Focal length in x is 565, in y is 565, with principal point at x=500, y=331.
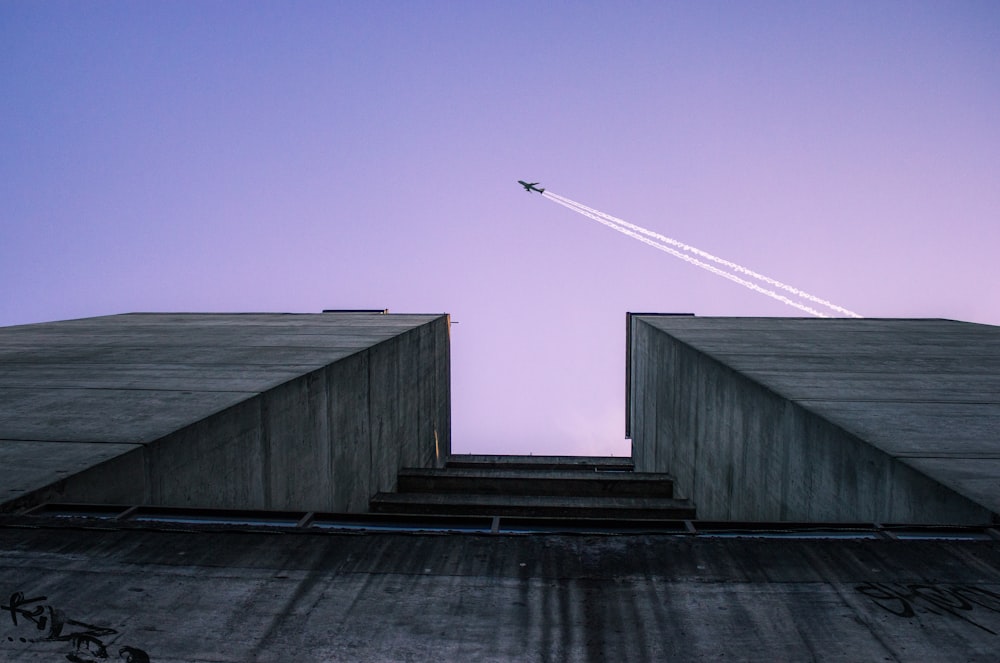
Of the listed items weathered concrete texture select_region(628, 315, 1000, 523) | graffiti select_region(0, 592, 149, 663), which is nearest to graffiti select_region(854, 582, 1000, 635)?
weathered concrete texture select_region(628, 315, 1000, 523)

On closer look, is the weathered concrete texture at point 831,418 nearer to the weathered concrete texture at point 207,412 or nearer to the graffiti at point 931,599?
the graffiti at point 931,599

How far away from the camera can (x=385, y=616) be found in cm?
470

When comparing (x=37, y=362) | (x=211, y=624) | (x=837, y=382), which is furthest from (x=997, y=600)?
(x=37, y=362)

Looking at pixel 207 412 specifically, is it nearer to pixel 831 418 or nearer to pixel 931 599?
pixel 931 599

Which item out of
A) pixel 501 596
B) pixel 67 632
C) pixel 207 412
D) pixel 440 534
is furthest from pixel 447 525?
pixel 207 412

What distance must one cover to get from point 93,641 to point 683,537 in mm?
5313

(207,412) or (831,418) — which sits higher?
(207,412)

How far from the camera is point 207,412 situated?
Answer: 934 cm

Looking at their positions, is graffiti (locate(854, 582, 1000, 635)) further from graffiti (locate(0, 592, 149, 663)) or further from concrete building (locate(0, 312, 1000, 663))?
graffiti (locate(0, 592, 149, 663))

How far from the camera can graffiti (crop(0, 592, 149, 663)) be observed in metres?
4.18

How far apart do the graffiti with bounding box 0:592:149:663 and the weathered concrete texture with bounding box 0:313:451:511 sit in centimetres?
219

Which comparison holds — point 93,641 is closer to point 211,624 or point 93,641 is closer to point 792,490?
point 211,624

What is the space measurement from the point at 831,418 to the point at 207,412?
1073 cm

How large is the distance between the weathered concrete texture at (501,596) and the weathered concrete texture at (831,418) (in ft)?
8.25
